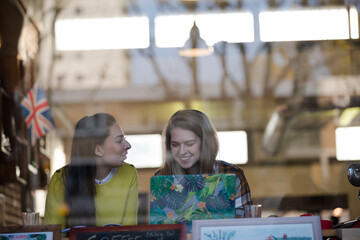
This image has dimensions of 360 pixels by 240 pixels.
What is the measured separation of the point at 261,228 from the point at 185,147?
0.56 meters

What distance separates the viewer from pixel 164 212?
219cm

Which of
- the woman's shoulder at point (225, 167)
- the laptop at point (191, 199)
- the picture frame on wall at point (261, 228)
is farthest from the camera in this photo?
the woman's shoulder at point (225, 167)

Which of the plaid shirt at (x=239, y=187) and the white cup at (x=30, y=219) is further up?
the plaid shirt at (x=239, y=187)

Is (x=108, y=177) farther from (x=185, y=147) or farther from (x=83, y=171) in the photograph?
(x=185, y=147)

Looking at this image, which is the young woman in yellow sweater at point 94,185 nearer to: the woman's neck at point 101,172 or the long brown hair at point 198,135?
the woman's neck at point 101,172

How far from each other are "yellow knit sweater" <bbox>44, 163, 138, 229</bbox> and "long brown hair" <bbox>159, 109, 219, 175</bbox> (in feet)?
0.51

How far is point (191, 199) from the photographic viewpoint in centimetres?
221

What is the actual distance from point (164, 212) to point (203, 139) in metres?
0.44

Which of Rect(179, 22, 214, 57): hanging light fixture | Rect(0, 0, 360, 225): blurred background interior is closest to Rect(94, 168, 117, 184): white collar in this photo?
Rect(0, 0, 360, 225): blurred background interior

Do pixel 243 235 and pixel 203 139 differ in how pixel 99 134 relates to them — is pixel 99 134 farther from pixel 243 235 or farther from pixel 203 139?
pixel 243 235

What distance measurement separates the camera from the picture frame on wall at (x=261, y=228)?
6.72 ft

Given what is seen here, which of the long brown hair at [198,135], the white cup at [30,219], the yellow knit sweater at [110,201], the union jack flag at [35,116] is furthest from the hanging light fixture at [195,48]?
the white cup at [30,219]

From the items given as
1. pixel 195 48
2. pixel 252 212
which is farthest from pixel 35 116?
pixel 252 212

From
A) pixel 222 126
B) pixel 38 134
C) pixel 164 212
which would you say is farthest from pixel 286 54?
pixel 164 212
